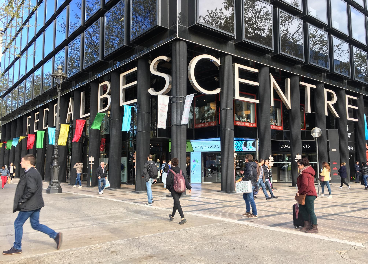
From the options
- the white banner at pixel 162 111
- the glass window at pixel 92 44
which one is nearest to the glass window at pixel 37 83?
the glass window at pixel 92 44

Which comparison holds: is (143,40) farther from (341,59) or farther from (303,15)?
(341,59)

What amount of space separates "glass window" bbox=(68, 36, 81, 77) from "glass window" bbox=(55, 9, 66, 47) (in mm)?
2411

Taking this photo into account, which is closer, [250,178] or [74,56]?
[250,178]

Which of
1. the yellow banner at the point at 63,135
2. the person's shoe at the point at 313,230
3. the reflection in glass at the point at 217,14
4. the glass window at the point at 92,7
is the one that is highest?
the glass window at the point at 92,7

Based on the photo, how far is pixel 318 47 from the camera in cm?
2352

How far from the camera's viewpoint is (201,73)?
2288 cm

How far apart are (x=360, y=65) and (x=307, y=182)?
86.0 ft

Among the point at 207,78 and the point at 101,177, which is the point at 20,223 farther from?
the point at 207,78

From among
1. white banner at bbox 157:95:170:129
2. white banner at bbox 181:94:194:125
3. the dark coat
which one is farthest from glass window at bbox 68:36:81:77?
the dark coat

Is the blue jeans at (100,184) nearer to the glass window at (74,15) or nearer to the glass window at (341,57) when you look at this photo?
the glass window at (74,15)

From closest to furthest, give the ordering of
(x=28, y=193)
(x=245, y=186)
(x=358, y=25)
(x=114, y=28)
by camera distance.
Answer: (x=28, y=193) → (x=245, y=186) → (x=114, y=28) → (x=358, y=25)

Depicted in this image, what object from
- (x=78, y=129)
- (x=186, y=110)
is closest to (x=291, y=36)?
(x=186, y=110)

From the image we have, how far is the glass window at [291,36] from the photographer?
68.1 feet

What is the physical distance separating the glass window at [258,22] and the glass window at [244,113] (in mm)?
6578
